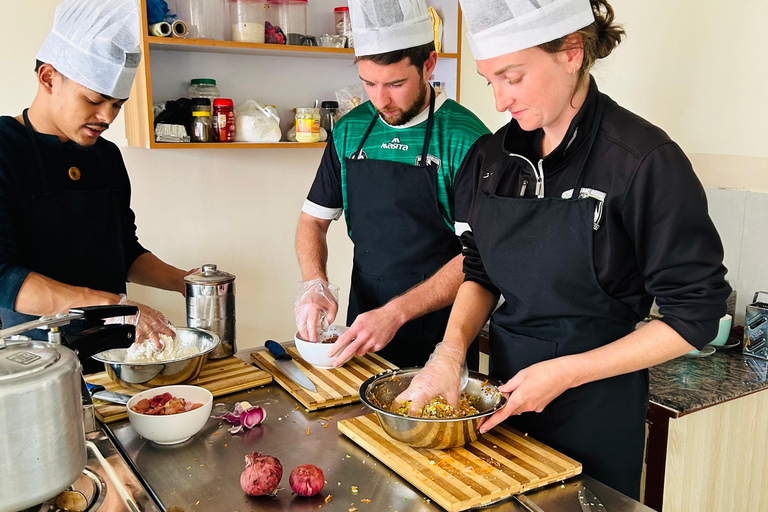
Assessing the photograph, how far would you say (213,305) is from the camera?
183 centimetres

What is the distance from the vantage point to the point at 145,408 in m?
1.39

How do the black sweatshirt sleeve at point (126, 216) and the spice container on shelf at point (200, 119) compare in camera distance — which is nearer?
the black sweatshirt sleeve at point (126, 216)

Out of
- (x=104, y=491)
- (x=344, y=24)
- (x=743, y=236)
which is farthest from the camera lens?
(x=344, y=24)

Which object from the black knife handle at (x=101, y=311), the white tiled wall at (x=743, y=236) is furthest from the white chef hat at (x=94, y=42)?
the white tiled wall at (x=743, y=236)

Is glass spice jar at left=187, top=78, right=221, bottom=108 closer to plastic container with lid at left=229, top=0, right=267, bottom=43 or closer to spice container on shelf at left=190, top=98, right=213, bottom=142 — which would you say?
spice container on shelf at left=190, top=98, right=213, bottom=142

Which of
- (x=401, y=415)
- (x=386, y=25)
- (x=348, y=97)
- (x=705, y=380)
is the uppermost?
(x=386, y=25)

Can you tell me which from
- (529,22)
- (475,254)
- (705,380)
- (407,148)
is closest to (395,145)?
(407,148)

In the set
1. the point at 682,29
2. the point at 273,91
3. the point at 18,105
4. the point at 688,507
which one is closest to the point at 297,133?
the point at 273,91

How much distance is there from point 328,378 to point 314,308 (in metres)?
0.21

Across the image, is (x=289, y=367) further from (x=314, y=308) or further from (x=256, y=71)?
(x=256, y=71)

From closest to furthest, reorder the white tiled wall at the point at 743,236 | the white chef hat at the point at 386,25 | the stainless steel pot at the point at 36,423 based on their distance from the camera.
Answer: the stainless steel pot at the point at 36,423
the white chef hat at the point at 386,25
the white tiled wall at the point at 743,236

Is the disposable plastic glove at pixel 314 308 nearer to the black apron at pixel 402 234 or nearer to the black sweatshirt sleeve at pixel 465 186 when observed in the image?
the black apron at pixel 402 234

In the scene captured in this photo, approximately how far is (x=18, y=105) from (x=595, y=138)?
2.29m

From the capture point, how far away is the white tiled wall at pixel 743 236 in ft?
7.84
